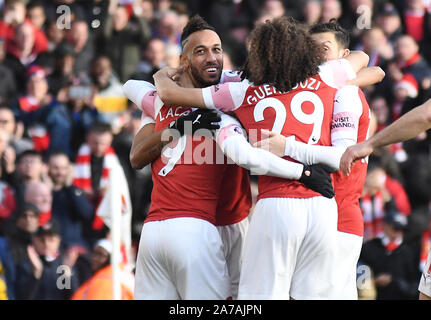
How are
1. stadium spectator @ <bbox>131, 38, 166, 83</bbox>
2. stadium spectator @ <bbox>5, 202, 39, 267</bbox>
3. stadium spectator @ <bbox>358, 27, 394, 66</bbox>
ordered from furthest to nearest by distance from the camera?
stadium spectator @ <bbox>131, 38, 166, 83</bbox> → stadium spectator @ <bbox>358, 27, 394, 66</bbox> → stadium spectator @ <bbox>5, 202, 39, 267</bbox>

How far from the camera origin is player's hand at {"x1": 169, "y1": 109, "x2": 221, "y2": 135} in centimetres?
552

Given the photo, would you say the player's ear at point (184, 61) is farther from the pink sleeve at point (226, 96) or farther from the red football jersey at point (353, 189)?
the red football jersey at point (353, 189)

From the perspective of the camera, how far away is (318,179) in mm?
5375

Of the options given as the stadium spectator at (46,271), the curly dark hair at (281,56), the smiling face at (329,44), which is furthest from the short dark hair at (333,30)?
the stadium spectator at (46,271)

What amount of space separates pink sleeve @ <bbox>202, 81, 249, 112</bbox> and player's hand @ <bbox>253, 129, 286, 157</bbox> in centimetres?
30

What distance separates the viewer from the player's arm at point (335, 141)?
5.39 meters

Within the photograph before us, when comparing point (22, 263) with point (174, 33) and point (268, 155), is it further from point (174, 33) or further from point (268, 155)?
point (268, 155)

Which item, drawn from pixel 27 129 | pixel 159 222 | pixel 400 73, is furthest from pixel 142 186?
pixel 159 222

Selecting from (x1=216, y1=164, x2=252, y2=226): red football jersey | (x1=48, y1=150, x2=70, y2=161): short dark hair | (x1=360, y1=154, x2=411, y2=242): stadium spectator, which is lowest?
(x1=360, y1=154, x2=411, y2=242): stadium spectator

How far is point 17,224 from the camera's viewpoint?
382 inches

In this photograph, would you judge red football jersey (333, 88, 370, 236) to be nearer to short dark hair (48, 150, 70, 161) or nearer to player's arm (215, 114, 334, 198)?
player's arm (215, 114, 334, 198)

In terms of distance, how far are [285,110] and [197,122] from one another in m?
0.56

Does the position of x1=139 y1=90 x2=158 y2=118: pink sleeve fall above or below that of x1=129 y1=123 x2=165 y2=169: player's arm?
above

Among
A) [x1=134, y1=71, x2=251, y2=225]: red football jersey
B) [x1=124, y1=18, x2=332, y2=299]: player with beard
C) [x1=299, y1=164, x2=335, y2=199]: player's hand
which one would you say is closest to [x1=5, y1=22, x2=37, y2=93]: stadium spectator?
[x1=124, y1=18, x2=332, y2=299]: player with beard
